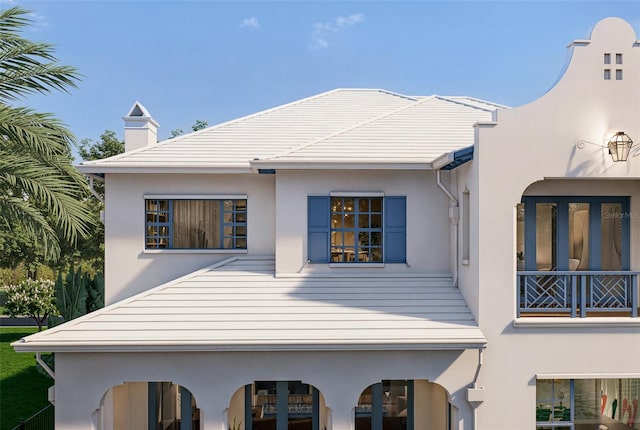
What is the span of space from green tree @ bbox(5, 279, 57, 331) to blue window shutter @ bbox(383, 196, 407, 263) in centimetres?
2431

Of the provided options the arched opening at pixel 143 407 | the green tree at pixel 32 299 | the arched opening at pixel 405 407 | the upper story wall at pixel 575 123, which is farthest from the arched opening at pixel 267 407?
the green tree at pixel 32 299

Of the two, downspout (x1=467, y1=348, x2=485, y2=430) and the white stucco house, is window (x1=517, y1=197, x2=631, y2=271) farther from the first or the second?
downspout (x1=467, y1=348, x2=485, y2=430)

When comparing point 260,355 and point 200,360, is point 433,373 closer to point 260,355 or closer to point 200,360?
point 260,355

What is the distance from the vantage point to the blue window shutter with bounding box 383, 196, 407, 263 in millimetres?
12961

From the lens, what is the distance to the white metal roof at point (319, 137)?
42.8ft

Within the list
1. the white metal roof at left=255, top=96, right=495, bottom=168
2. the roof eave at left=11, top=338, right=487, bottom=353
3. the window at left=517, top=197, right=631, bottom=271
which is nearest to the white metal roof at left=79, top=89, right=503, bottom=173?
the white metal roof at left=255, top=96, right=495, bottom=168

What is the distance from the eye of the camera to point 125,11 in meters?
21.8

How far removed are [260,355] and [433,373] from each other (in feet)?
11.7

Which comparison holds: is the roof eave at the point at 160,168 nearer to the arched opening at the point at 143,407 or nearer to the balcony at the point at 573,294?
the arched opening at the point at 143,407

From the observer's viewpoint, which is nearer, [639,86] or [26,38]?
[639,86]

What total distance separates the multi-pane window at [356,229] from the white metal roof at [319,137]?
4.10 ft

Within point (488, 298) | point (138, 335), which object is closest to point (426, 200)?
point (488, 298)

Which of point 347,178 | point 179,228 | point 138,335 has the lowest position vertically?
point 138,335

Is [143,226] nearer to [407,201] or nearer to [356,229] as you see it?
[356,229]
